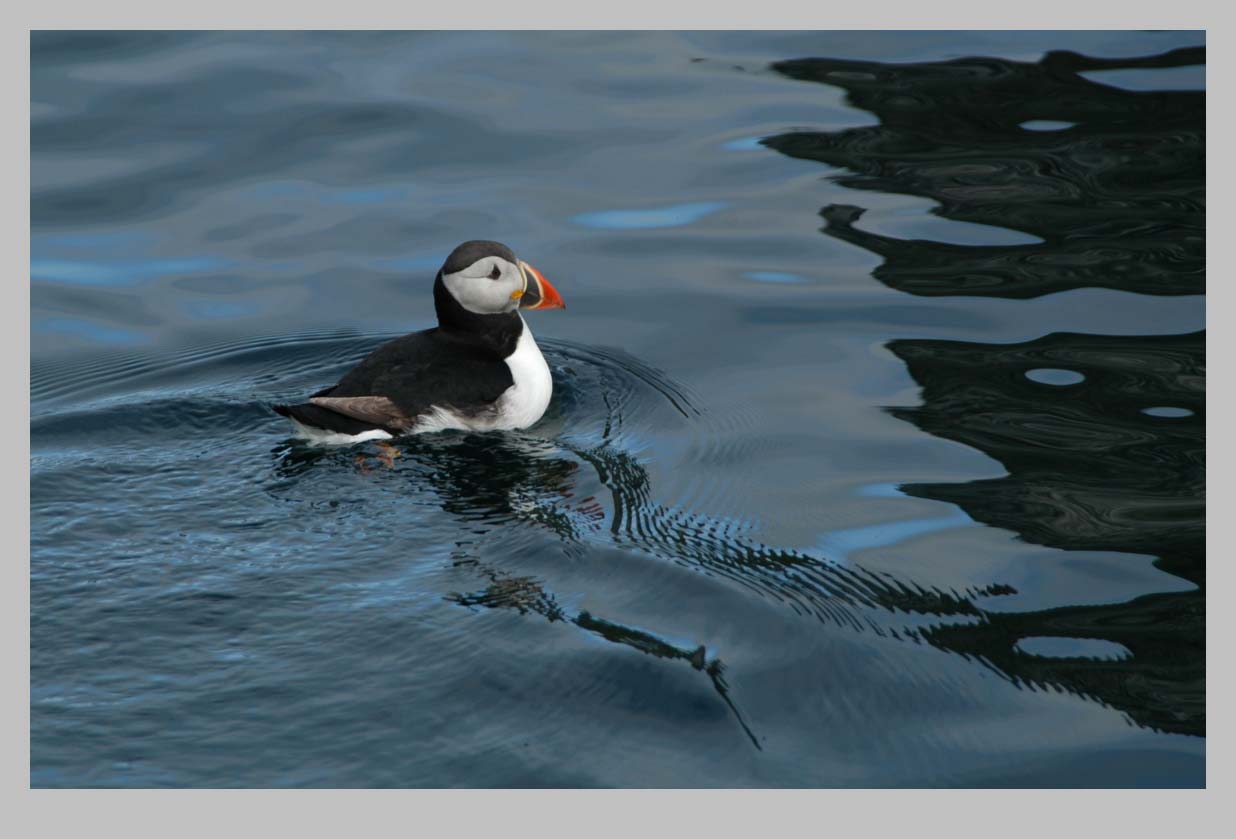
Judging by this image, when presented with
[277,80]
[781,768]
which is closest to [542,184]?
[277,80]

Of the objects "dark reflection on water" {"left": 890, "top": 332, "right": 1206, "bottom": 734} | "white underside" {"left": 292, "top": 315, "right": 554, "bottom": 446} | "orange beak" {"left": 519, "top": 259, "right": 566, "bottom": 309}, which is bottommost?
"dark reflection on water" {"left": 890, "top": 332, "right": 1206, "bottom": 734}

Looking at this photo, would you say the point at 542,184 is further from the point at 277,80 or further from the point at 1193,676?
the point at 1193,676

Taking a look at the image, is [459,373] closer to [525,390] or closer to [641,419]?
[525,390]

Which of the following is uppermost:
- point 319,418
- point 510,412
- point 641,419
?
point 319,418

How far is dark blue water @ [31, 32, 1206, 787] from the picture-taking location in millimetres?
4414

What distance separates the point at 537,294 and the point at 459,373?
638mm

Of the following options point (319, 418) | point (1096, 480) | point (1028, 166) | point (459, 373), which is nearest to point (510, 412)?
point (459, 373)

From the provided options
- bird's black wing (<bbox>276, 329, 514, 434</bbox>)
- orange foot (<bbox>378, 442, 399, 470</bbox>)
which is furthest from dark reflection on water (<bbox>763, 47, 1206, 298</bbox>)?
orange foot (<bbox>378, 442, 399, 470</bbox>)

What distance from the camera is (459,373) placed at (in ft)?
21.5

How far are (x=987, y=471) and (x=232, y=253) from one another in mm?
4828

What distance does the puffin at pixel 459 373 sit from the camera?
247 inches

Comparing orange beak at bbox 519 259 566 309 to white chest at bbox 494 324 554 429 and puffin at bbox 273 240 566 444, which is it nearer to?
puffin at bbox 273 240 566 444

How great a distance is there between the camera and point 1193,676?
4.75m

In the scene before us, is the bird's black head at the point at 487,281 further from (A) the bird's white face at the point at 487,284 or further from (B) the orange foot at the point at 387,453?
(B) the orange foot at the point at 387,453
